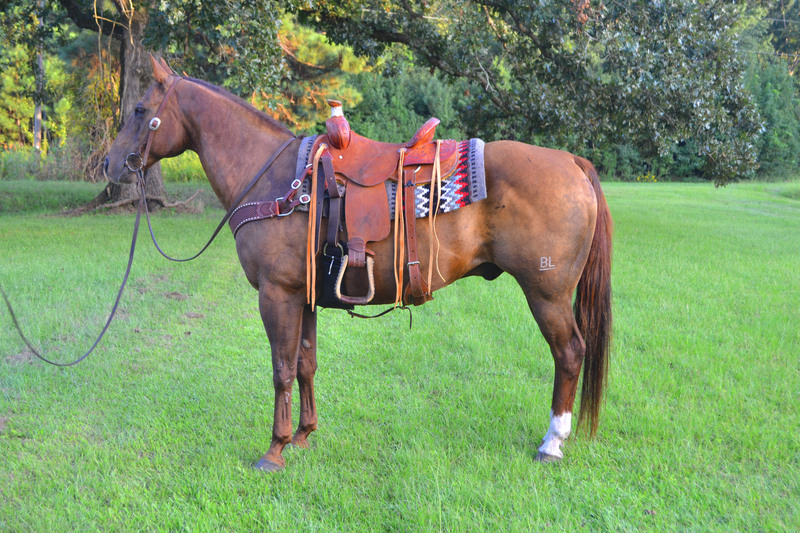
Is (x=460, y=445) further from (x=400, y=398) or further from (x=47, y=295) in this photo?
(x=47, y=295)

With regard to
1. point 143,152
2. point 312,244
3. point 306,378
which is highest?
point 143,152

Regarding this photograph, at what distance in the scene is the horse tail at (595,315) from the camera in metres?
3.36

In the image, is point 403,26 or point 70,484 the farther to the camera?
point 403,26

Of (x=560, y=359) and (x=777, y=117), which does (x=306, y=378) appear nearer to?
(x=560, y=359)

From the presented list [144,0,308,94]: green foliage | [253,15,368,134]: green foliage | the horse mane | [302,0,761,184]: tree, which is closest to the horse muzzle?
the horse mane

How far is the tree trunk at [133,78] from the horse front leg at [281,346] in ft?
33.6

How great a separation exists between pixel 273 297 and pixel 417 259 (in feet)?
2.69

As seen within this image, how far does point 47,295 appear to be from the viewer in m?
6.27

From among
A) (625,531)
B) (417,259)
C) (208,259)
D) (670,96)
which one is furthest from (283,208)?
(670,96)

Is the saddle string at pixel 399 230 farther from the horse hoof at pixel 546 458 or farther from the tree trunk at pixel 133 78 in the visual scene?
the tree trunk at pixel 133 78

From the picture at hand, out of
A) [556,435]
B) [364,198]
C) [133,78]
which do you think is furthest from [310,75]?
[556,435]

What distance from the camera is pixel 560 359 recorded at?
3.28 meters

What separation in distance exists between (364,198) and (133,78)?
11.9 metres

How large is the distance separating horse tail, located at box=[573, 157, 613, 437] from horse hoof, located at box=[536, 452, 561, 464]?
293 millimetres
